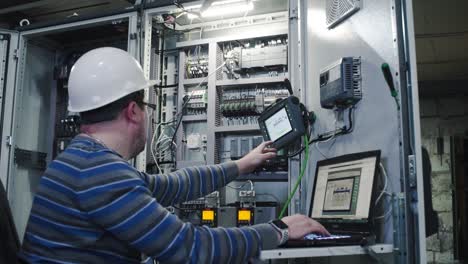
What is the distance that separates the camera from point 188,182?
75.2 inches

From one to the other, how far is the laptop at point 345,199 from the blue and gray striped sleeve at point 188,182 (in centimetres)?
40

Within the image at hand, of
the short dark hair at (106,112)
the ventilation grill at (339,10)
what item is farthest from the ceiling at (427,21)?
the short dark hair at (106,112)

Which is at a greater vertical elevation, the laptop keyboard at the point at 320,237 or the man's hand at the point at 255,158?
the man's hand at the point at 255,158

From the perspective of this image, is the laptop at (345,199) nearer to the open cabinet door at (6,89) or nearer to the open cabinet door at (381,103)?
the open cabinet door at (381,103)

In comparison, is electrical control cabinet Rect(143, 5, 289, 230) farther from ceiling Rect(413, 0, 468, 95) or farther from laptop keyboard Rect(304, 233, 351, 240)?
ceiling Rect(413, 0, 468, 95)

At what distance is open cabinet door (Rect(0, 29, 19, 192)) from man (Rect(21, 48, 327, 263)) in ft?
6.73

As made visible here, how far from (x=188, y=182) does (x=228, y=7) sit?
5.43ft

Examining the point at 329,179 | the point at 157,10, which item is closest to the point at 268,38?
the point at 157,10

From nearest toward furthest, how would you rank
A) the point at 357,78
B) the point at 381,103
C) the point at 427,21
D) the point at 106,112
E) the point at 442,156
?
the point at 106,112 < the point at 381,103 < the point at 357,78 < the point at 427,21 < the point at 442,156

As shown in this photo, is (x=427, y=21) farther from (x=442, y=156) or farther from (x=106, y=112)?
(x=106, y=112)

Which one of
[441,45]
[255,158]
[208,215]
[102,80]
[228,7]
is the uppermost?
[441,45]

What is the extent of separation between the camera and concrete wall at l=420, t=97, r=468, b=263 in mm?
6477

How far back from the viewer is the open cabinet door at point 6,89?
325 cm

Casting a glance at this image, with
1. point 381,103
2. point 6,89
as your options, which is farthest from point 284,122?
point 6,89
